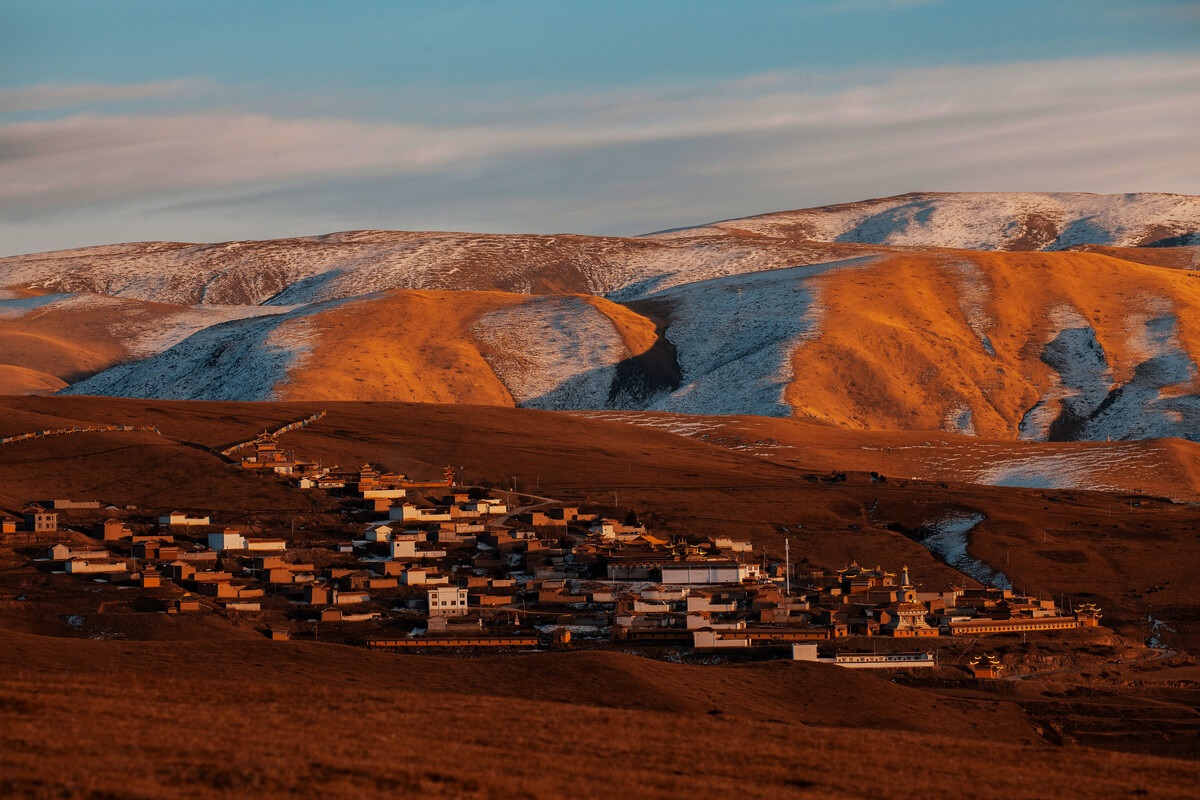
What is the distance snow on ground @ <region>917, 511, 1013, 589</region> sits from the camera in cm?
11319

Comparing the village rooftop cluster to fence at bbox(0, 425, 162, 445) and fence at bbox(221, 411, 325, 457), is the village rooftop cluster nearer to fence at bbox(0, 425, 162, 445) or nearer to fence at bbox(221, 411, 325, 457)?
fence at bbox(221, 411, 325, 457)

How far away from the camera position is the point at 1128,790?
36.4 meters

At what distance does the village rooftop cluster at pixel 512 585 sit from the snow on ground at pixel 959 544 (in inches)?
210

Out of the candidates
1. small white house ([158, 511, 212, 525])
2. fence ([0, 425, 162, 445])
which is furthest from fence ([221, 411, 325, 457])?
small white house ([158, 511, 212, 525])

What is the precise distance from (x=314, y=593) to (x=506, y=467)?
49.9m

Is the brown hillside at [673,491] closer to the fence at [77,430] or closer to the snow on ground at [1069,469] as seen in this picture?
the fence at [77,430]

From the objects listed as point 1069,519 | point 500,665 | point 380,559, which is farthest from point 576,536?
point 500,665

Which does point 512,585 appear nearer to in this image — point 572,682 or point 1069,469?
point 572,682

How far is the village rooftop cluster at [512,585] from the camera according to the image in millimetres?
88875

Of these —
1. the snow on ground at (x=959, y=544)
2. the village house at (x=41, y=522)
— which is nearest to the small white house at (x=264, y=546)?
the village house at (x=41, y=522)

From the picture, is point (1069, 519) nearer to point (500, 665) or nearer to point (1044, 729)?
point (1044, 729)

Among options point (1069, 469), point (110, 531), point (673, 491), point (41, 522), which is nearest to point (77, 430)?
point (41, 522)

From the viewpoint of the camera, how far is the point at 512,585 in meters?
102

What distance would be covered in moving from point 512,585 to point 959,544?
115 feet
